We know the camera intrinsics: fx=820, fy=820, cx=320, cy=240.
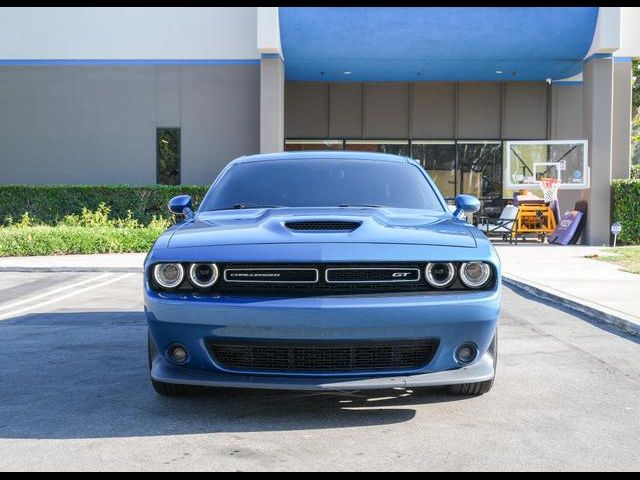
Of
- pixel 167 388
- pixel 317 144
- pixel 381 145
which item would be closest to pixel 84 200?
pixel 317 144

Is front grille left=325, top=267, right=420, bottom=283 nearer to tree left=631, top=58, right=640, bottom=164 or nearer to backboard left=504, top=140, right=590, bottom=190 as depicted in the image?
backboard left=504, top=140, right=590, bottom=190

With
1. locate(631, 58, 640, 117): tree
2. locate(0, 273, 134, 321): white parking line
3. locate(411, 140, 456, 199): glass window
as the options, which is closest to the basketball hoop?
locate(411, 140, 456, 199): glass window

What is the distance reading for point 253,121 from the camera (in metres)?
22.7

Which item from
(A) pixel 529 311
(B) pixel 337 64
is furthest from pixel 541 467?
(B) pixel 337 64

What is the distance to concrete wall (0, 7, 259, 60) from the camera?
73.4ft

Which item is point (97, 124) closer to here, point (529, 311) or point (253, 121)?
point (253, 121)

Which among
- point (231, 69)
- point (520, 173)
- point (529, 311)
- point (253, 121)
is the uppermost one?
point (231, 69)

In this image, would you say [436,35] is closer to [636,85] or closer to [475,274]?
[475,274]

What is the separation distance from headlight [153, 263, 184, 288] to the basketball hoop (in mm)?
18378

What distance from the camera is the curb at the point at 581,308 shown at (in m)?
7.78

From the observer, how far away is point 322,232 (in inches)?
184

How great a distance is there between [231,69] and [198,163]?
8.98 feet

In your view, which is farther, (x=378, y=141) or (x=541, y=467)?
(x=378, y=141)

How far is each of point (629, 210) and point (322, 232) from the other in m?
16.8
